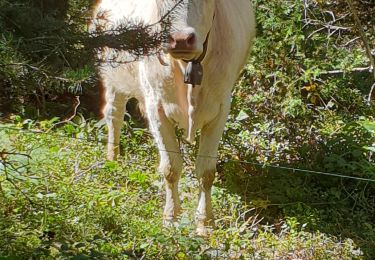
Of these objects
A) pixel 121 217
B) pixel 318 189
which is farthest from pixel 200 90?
pixel 318 189

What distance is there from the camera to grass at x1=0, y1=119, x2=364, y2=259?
4.45m

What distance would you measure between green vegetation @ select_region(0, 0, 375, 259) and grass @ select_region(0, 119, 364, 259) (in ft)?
0.04

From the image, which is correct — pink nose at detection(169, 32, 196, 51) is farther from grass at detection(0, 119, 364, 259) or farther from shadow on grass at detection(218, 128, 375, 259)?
shadow on grass at detection(218, 128, 375, 259)

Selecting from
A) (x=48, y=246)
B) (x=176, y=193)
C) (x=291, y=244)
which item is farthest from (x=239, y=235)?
(x=48, y=246)

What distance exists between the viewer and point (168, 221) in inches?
215

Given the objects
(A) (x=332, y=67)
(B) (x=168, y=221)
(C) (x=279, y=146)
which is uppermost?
(A) (x=332, y=67)

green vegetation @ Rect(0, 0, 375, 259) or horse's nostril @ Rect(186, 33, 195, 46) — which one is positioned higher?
horse's nostril @ Rect(186, 33, 195, 46)

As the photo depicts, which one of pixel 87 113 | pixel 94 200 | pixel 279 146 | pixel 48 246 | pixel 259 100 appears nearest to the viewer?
pixel 48 246

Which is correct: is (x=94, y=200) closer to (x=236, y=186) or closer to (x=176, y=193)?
(x=176, y=193)

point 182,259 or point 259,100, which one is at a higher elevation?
point 259,100

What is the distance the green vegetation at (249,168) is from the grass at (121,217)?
0.04ft

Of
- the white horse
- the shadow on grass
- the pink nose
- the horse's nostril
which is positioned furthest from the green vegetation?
the horse's nostril

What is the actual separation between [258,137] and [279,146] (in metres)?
0.27

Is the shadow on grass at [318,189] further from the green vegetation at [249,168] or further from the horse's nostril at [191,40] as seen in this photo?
the horse's nostril at [191,40]
